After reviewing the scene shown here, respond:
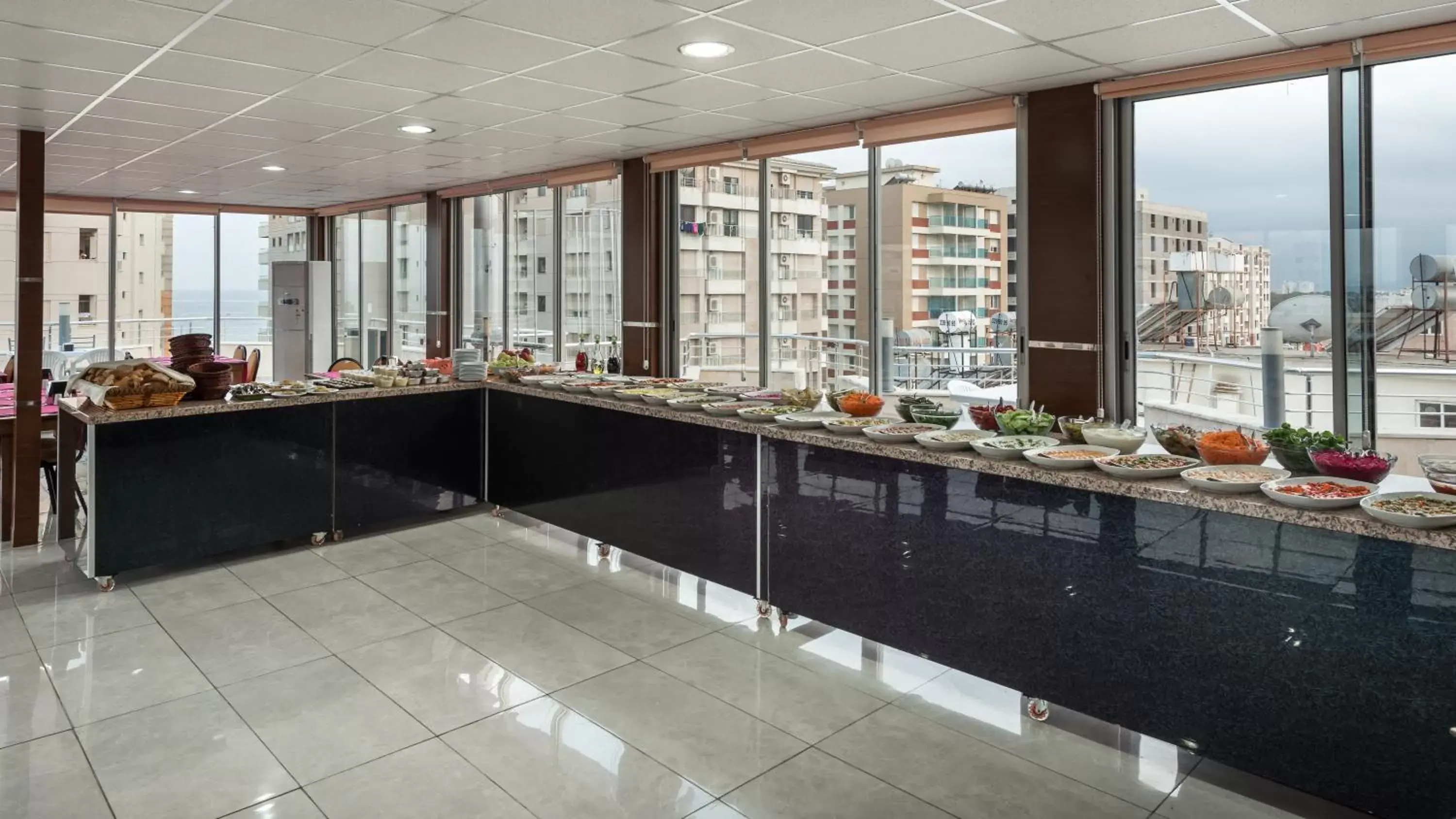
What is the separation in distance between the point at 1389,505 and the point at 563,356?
7496mm

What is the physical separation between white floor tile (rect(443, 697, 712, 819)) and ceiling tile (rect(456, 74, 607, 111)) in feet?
10.7

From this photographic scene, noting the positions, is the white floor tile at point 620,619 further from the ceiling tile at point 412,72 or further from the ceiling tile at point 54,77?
the ceiling tile at point 54,77

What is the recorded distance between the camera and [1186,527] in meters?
2.69

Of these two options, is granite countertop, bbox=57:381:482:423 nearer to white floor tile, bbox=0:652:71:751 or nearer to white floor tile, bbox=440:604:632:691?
white floor tile, bbox=0:652:71:751

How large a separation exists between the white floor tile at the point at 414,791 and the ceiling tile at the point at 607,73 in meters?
3.14

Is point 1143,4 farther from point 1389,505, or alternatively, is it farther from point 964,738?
point 964,738

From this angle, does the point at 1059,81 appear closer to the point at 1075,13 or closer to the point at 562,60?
the point at 1075,13

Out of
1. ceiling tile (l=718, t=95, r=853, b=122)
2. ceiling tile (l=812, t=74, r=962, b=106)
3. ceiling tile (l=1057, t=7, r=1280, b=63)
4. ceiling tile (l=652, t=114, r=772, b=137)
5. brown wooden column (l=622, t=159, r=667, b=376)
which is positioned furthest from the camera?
brown wooden column (l=622, t=159, r=667, b=376)

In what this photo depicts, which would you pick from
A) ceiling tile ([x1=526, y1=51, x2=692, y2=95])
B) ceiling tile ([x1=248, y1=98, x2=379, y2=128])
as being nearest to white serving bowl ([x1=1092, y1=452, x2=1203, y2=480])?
ceiling tile ([x1=526, y1=51, x2=692, y2=95])

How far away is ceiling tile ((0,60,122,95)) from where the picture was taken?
14.6 ft

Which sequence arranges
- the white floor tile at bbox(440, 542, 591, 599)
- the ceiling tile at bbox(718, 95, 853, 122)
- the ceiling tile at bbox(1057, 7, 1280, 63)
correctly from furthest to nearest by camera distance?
the ceiling tile at bbox(718, 95, 853, 122)
the white floor tile at bbox(440, 542, 591, 599)
the ceiling tile at bbox(1057, 7, 1280, 63)

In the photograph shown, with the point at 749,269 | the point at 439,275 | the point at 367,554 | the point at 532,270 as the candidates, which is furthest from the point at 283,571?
the point at 439,275

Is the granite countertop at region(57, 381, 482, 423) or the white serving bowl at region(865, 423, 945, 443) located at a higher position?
the granite countertop at region(57, 381, 482, 423)

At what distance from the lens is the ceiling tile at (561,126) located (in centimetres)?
586
